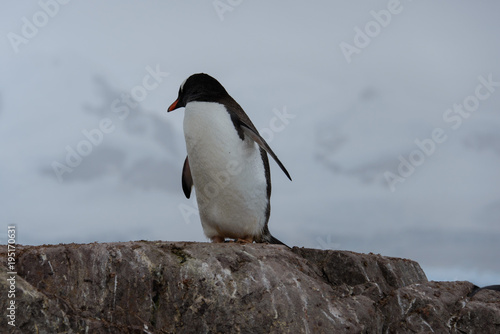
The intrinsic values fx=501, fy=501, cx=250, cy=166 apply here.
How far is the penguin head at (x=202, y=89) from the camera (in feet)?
22.5

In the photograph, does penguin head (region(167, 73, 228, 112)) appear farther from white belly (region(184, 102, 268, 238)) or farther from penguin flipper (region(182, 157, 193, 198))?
penguin flipper (region(182, 157, 193, 198))

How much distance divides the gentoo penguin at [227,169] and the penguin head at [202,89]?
0.02 metres

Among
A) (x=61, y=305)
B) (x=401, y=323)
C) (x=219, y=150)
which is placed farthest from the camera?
(x=219, y=150)

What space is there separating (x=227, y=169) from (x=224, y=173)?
0.07m

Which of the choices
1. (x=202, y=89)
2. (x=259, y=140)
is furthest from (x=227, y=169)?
(x=202, y=89)

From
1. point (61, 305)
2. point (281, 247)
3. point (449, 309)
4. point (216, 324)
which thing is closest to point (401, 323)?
point (449, 309)

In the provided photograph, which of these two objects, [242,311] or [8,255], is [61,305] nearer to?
[8,255]

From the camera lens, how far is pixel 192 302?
4.79 meters

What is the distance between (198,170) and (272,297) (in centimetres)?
224

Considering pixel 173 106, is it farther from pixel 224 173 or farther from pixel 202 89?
pixel 224 173

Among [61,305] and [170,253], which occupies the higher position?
[170,253]

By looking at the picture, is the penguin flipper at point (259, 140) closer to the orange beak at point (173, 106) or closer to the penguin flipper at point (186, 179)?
the orange beak at point (173, 106)

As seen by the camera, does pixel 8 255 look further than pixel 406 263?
No

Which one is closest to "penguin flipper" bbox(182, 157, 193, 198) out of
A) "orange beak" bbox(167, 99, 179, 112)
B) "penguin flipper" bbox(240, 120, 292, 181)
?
"orange beak" bbox(167, 99, 179, 112)
